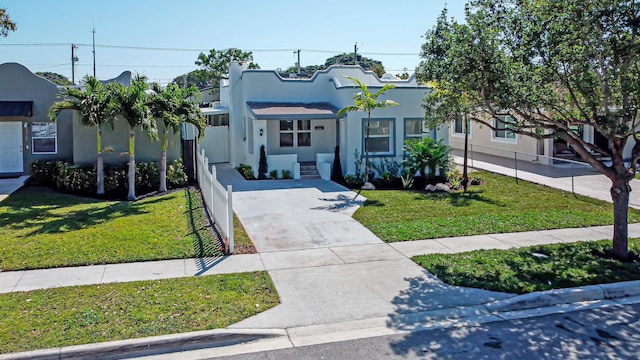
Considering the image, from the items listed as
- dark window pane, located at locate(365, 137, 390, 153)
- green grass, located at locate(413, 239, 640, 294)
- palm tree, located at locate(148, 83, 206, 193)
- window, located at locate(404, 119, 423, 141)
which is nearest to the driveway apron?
green grass, located at locate(413, 239, 640, 294)

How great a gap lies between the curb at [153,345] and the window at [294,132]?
53.1 ft

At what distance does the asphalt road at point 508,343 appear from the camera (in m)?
5.84

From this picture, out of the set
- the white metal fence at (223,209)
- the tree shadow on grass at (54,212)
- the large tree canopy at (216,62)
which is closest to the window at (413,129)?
the tree shadow on grass at (54,212)

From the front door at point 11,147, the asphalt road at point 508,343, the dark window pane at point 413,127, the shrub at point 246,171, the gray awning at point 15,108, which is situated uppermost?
the gray awning at point 15,108

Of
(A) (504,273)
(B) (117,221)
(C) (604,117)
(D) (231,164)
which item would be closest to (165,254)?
(B) (117,221)

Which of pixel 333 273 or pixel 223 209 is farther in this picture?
pixel 223 209

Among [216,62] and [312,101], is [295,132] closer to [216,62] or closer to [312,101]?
[312,101]

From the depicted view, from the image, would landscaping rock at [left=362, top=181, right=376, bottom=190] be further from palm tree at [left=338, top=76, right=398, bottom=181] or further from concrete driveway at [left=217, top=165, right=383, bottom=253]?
concrete driveway at [left=217, top=165, right=383, bottom=253]

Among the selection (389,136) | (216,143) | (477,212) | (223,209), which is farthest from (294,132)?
(223,209)

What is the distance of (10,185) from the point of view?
1667 centimetres

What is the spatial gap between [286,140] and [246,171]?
2598 millimetres

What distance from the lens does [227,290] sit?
7.67m

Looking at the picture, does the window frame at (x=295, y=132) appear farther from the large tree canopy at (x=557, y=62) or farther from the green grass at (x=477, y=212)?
the large tree canopy at (x=557, y=62)

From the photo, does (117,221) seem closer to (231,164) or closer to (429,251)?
(429,251)
